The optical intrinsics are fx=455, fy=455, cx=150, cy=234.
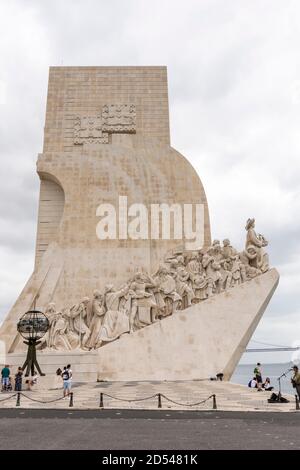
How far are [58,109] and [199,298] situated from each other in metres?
10.2

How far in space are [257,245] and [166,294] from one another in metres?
3.31

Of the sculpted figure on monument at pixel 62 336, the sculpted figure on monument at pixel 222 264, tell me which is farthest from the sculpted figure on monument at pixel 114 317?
the sculpted figure on monument at pixel 222 264

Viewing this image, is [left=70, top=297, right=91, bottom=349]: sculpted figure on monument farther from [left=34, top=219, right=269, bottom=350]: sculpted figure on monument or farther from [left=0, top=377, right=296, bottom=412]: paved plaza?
[left=0, top=377, right=296, bottom=412]: paved plaza

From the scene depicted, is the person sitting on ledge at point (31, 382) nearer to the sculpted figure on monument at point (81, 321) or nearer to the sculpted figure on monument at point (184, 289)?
the sculpted figure on monument at point (81, 321)

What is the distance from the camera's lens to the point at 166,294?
13891 mm

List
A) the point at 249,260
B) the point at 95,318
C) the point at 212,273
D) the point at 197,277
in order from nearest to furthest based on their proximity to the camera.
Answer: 1. the point at 95,318
2. the point at 197,277
3. the point at 212,273
4. the point at 249,260

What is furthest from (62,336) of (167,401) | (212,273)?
(167,401)

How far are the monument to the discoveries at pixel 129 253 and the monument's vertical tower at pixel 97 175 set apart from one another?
41 millimetres

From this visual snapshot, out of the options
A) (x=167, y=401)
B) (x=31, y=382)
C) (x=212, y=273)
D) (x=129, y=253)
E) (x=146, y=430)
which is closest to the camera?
(x=146, y=430)

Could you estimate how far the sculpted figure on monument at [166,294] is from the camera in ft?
45.1

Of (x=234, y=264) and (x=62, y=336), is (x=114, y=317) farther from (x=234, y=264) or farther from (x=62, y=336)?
(x=234, y=264)

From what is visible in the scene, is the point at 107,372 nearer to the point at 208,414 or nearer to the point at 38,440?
the point at 208,414

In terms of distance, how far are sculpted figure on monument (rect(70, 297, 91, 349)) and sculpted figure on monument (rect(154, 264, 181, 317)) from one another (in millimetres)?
2242

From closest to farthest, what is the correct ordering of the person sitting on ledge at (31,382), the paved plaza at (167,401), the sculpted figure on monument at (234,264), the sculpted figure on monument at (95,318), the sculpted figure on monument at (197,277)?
1. the paved plaza at (167,401)
2. the person sitting on ledge at (31,382)
3. the sculpted figure on monument at (95,318)
4. the sculpted figure on monument at (197,277)
5. the sculpted figure on monument at (234,264)
